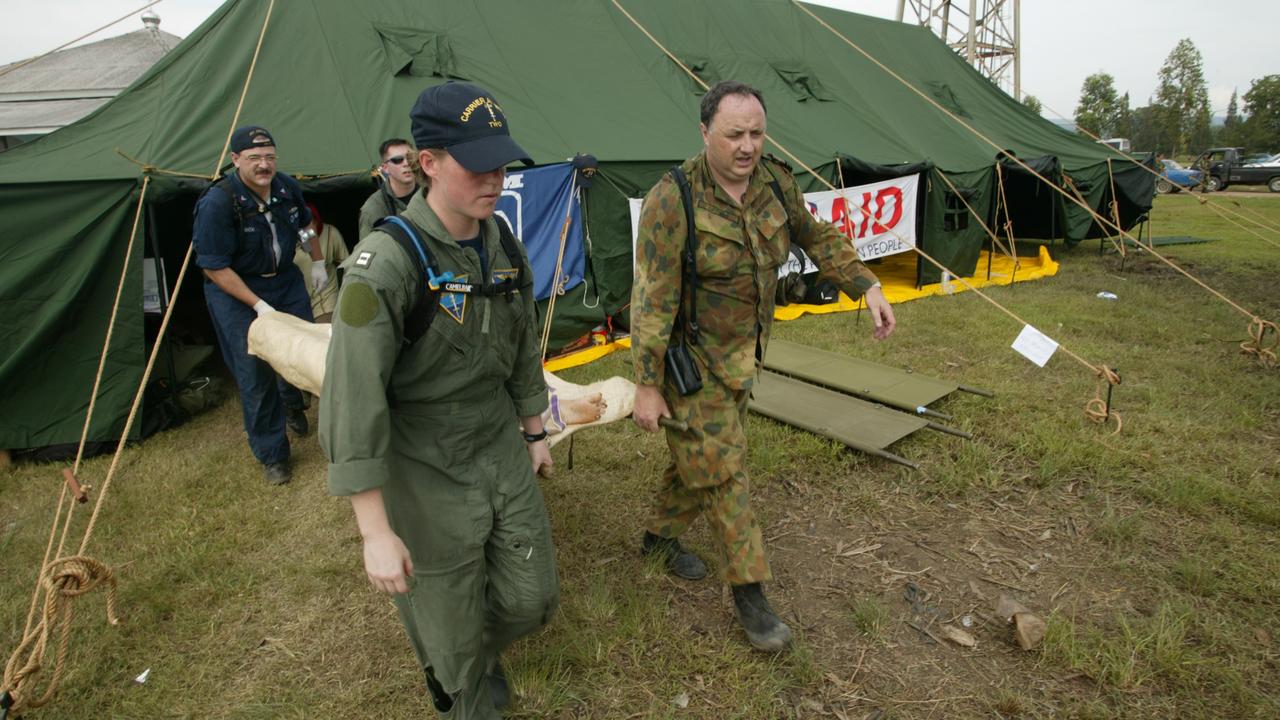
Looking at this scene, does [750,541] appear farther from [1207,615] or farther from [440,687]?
[1207,615]

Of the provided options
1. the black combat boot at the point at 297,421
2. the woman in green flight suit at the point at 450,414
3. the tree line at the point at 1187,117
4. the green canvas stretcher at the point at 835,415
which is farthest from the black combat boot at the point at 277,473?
the tree line at the point at 1187,117

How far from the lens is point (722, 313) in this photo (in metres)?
2.45

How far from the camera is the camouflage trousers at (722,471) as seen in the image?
93.9 inches

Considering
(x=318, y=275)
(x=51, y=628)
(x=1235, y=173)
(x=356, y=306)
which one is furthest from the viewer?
(x=1235, y=173)

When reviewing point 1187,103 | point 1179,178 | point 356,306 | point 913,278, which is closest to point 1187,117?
point 1187,103

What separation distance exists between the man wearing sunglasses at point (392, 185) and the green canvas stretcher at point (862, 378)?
8.89 ft

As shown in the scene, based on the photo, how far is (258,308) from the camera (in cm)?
374

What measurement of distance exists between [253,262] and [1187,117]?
62.0 m

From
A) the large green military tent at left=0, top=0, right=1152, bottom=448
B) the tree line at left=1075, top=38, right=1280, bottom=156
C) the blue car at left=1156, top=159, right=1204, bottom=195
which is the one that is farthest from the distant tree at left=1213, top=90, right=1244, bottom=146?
the large green military tent at left=0, top=0, right=1152, bottom=448

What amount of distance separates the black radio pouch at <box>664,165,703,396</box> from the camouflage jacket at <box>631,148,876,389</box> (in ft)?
0.07

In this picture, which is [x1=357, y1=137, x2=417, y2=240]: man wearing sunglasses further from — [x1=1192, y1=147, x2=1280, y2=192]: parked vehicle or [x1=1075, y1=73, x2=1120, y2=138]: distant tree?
[x1=1075, y1=73, x2=1120, y2=138]: distant tree

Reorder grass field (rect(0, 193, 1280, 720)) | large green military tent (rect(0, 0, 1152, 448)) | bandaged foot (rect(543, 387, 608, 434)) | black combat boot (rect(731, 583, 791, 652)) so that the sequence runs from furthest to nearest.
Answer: large green military tent (rect(0, 0, 1152, 448)) → bandaged foot (rect(543, 387, 608, 434)) → black combat boot (rect(731, 583, 791, 652)) → grass field (rect(0, 193, 1280, 720))

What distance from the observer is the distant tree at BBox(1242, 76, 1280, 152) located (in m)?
43.0

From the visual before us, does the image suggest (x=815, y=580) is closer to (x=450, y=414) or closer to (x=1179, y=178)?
(x=450, y=414)
